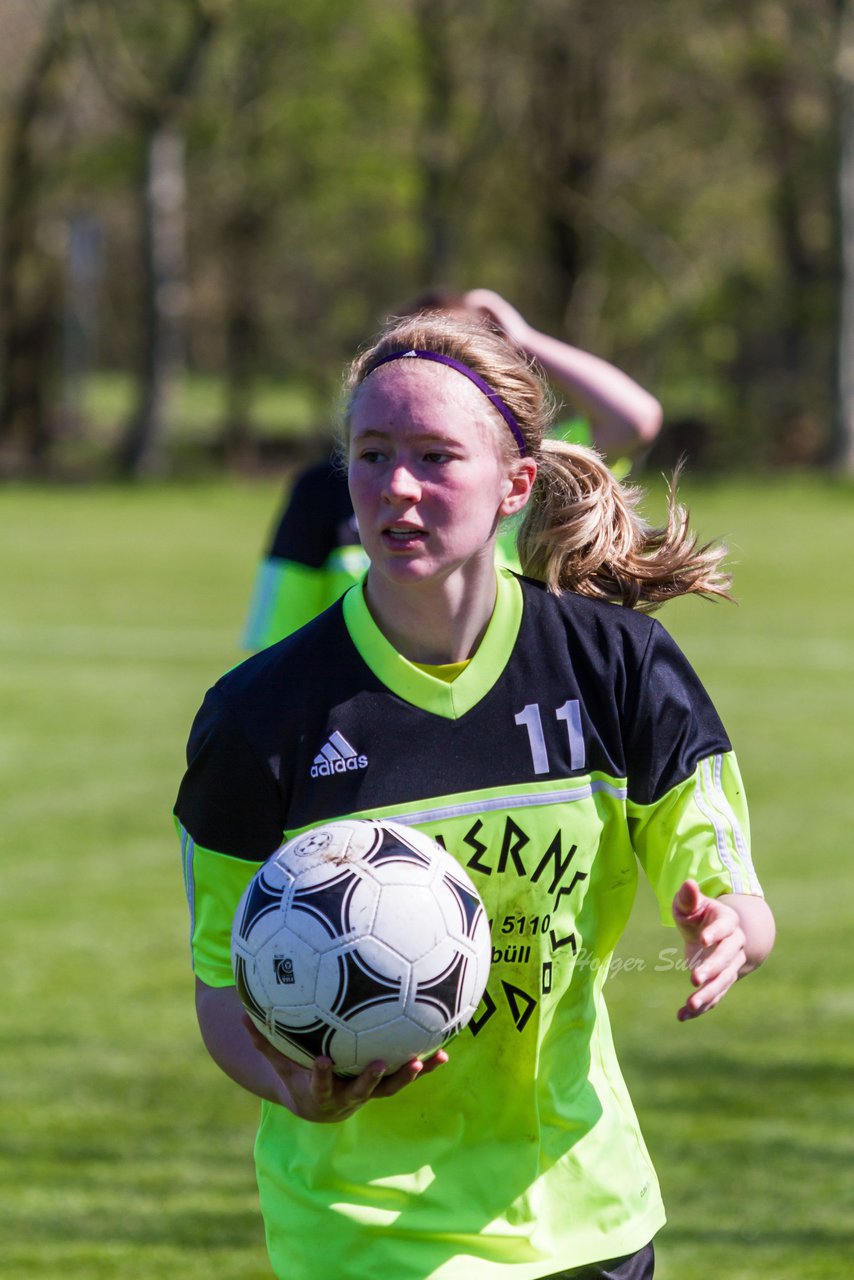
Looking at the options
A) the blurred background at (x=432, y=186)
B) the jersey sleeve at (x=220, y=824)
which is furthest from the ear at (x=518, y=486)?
the blurred background at (x=432, y=186)

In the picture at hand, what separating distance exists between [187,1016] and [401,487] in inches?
203

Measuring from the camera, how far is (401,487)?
2797 millimetres

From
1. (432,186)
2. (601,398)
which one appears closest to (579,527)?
(601,398)

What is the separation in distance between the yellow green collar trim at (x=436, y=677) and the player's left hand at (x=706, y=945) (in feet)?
1.58

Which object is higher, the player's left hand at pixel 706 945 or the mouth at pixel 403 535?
the mouth at pixel 403 535

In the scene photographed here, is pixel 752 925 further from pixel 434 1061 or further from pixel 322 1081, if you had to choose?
pixel 322 1081

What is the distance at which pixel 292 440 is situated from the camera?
41156 millimetres

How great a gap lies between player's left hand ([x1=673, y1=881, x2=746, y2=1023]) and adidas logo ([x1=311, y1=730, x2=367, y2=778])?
21.5 inches

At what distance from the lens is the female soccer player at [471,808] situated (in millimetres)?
2883

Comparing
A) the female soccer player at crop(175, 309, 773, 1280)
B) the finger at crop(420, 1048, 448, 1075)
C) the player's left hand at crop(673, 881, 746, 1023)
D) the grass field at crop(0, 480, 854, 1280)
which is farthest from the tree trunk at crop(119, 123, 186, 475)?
the player's left hand at crop(673, 881, 746, 1023)

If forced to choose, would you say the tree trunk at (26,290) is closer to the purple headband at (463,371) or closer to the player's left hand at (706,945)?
the purple headband at (463,371)

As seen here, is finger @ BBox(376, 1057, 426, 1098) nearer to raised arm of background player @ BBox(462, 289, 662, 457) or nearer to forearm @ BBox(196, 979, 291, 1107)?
forearm @ BBox(196, 979, 291, 1107)

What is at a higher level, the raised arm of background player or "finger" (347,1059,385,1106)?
the raised arm of background player

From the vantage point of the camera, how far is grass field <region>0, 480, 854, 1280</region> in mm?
5445
